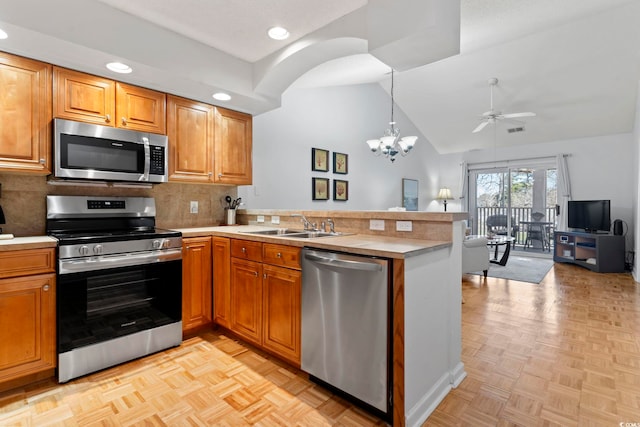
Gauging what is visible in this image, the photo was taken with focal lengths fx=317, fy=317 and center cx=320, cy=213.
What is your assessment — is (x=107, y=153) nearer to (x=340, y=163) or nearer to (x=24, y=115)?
(x=24, y=115)

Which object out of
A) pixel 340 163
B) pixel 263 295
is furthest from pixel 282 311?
pixel 340 163

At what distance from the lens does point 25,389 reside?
6.47ft

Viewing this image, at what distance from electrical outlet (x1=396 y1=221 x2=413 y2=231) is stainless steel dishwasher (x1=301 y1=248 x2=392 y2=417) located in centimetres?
59

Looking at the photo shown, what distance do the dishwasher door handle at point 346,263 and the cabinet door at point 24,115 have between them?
1.99 m

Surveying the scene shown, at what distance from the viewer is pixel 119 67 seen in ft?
7.61

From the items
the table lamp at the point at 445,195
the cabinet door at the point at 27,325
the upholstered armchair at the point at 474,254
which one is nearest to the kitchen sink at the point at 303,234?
the cabinet door at the point at 27,325

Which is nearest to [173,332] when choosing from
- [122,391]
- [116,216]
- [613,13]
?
[122,391]

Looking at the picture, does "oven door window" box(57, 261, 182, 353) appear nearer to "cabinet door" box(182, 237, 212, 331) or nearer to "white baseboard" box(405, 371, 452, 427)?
"cabinet door" box(182, 237, 212, 331)

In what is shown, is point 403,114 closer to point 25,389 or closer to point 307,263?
point 307,263

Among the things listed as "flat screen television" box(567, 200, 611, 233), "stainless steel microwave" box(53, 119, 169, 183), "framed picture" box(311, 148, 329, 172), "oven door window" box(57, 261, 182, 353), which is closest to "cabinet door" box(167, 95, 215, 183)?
"stainless steel microwave" box(53, 119, 169, 183)

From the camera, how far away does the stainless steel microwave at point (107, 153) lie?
88.4 inches

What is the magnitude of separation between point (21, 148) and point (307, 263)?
206 cm

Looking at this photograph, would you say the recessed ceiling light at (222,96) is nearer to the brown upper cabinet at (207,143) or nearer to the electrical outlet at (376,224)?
the brown upper cabinet at (207,143)

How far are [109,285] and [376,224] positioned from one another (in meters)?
1.94
